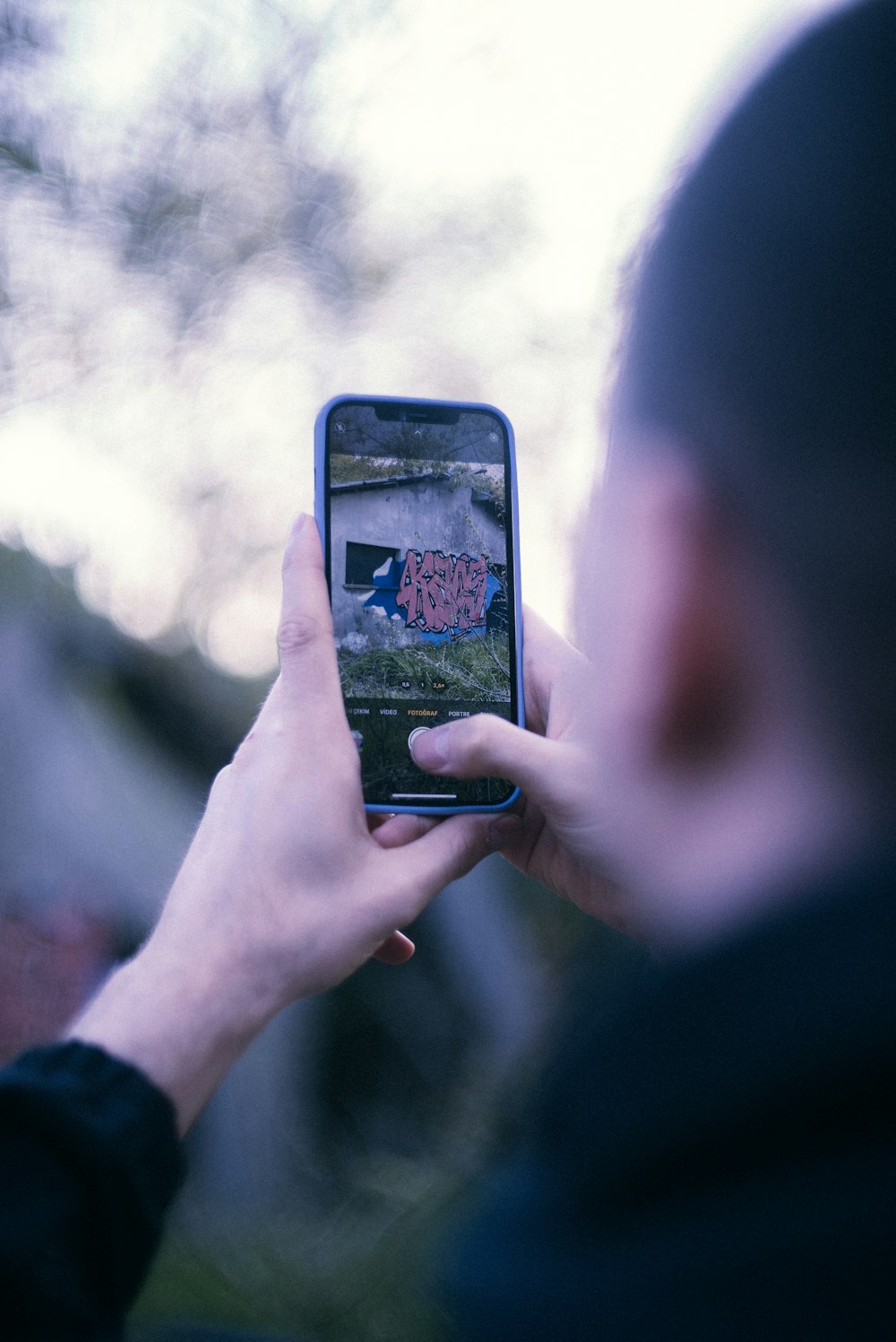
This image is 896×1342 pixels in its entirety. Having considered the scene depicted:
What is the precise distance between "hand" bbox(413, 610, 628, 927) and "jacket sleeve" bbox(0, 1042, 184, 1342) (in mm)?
614

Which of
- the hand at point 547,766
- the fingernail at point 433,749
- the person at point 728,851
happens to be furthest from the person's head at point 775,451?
the fingernail at point 433,749

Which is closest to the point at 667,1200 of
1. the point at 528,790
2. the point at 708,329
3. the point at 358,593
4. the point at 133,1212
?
the point at 133,1212

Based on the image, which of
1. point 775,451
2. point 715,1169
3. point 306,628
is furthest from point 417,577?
point 715,1169

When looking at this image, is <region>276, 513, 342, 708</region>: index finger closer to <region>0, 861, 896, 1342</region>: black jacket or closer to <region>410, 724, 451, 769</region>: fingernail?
<region>410, 724, 451, 769</region>: fingernail

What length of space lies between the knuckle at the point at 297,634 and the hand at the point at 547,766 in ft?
0.78

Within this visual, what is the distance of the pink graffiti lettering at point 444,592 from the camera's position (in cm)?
150

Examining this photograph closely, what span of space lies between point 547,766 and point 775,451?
2.12 feet

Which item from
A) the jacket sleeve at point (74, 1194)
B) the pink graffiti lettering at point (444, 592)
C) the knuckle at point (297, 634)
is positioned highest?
the pink graffiti lettering at point (444, 592)

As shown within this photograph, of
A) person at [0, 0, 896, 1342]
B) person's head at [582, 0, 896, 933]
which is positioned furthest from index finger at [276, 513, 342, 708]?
person's head at [582, 0, 896, 933]

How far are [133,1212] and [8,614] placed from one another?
3641 mm

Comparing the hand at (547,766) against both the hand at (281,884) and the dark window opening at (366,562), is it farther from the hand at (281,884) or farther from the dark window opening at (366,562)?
the dark window opening at (366,562)

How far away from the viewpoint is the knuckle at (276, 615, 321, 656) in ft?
4.25

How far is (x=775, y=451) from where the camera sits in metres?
0.67

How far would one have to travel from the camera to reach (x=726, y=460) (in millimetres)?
692
